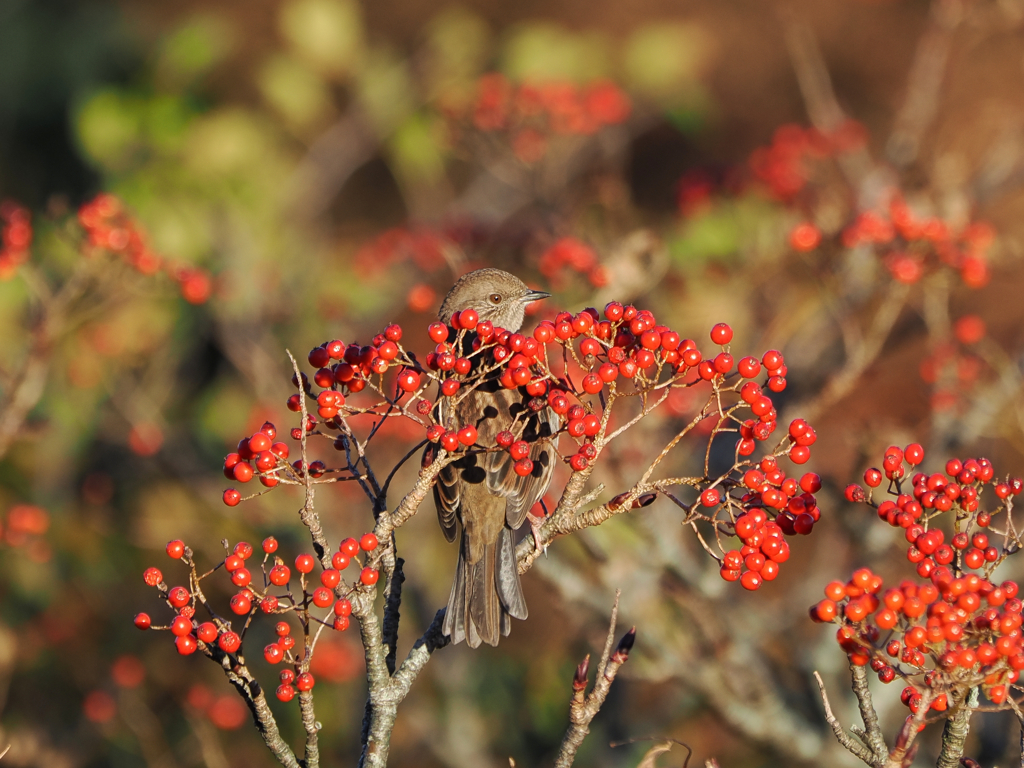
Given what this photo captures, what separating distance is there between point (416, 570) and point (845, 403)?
4.58 metres

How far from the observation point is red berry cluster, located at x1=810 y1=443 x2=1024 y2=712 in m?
1.96

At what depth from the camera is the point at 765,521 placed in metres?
2.37

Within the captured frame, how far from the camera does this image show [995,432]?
5.21 meters

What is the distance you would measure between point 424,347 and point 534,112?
229 centimetres

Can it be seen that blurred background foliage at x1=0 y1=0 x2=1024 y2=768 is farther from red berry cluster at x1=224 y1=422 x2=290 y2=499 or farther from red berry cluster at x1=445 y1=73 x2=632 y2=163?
red berry cluster at x1=224 y1=422 x2=290 y2=499

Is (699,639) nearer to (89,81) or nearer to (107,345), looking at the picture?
(107,345)

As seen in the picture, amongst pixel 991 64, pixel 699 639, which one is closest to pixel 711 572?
pixel 699 639

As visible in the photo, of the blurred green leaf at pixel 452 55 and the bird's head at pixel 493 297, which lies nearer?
the bird's head at pixel 493 297

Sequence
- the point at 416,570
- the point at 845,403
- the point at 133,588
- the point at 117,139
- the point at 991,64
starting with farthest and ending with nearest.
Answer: the point at 991,64 → the point at 845,403 → the point at 133,588 → the point at 416,570 → the point at 117,139

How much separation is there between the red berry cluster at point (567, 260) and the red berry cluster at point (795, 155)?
76.1 inches

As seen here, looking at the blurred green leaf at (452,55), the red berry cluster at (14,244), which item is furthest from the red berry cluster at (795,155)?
the red berry cluster at (14,244)

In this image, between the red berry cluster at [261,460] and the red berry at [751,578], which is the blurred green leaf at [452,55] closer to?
the red berry cluster at [261,460]

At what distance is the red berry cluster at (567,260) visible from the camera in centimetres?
470

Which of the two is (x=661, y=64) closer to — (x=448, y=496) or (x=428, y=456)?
(x=448, y=496)
